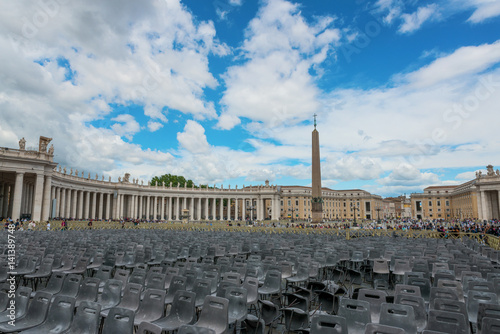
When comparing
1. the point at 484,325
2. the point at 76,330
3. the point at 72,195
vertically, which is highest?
the point at 72,195

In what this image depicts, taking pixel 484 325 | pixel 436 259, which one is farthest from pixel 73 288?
pixel 436 259

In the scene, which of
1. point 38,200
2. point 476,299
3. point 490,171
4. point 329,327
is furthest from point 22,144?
point 490,171

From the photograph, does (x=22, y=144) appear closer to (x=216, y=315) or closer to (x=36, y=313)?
(x=36, y=313)

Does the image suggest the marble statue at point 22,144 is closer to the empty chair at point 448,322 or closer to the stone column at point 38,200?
the stone column at point 38,200

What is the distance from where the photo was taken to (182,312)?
575 cm

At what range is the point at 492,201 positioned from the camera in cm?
8462

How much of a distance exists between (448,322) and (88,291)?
6999mm

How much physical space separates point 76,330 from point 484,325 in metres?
6.14

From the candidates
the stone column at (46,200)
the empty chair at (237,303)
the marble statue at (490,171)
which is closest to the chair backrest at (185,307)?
the empty chair at (237,303)

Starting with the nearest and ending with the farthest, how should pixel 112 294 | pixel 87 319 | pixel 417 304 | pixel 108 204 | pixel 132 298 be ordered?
pixel 87 319 → pixel 417 304 → pixel 132 298 → pixel 112 294 → pixel 108 204

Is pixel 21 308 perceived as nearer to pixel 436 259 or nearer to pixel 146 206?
pixel 436 259

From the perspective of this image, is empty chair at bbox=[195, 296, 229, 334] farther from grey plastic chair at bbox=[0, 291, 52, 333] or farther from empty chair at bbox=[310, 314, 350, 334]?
grey plastic chair at bbox=[0, 291, 52, 333]

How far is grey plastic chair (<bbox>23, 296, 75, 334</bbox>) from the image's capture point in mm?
5275

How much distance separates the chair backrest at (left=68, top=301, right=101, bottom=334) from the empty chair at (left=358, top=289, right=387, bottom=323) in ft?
15.8
